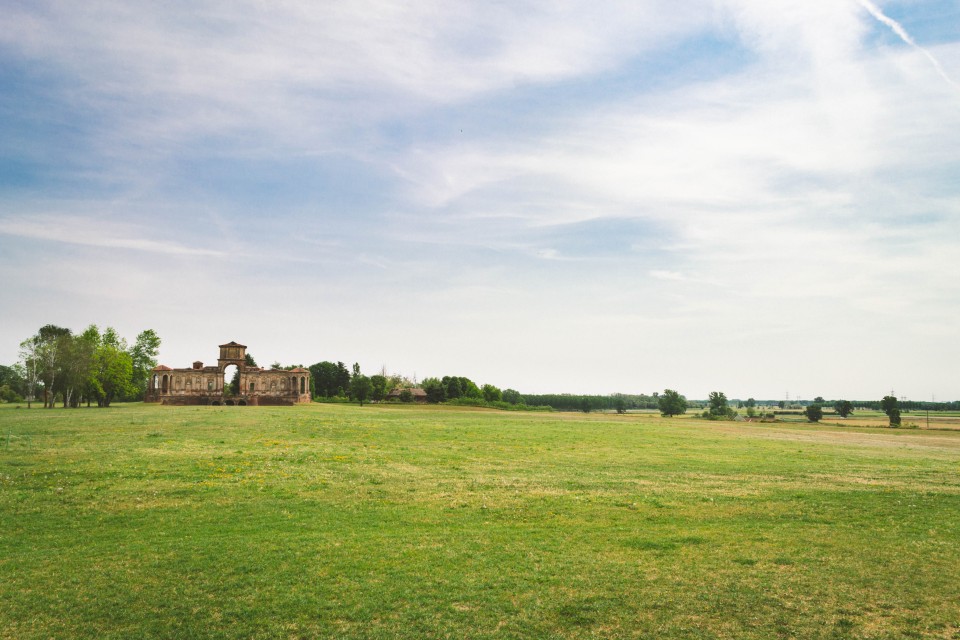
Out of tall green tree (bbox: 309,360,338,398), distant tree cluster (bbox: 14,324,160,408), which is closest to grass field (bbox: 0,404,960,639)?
distant tree cluster (bbox: 14,324,160,408)

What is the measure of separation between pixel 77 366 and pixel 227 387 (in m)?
35.7

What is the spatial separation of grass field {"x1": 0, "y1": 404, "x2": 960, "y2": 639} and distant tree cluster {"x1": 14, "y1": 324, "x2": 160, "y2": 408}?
85774 mm

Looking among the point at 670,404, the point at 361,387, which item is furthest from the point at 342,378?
the point at 670,404

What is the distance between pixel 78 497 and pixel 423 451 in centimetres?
2253

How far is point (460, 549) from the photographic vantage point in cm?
1850

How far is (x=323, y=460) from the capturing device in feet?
120

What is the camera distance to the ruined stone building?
128750mm

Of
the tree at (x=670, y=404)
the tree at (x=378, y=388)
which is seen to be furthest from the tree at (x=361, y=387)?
the tree at (x=670, y=404)

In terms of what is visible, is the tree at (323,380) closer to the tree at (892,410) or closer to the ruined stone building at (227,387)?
the ruined stone building at (227,387)

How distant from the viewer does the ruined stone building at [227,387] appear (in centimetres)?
12875

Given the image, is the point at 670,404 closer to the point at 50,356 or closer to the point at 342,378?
the point at 342,378

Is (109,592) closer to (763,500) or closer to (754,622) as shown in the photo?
(754,622)

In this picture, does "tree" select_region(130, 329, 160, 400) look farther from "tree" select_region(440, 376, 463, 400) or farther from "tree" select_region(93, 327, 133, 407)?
"tree" select_region(440, 376, 463, 400)

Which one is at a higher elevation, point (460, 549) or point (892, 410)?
point (460, 549)
